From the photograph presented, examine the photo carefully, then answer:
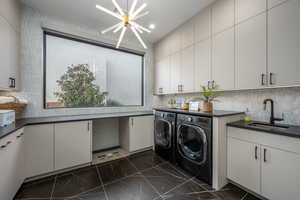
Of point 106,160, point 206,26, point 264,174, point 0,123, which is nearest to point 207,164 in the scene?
point 264,174

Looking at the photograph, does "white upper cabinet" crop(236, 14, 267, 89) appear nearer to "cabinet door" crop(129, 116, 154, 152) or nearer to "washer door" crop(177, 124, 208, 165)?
"washer door" crop(177, 124, 208, 165)

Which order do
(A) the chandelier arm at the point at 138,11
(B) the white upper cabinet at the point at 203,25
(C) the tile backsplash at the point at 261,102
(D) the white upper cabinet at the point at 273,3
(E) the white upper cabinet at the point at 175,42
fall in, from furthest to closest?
(E) the white upper cabinet at the point at 175,42
(B) the white upper cabinet at the point at 203,25
(C) the tile backsplash at the point at 261,102
(D) the white upper cabinet at the point at 273,3
(A) the chandelier arm at the point at 138,11

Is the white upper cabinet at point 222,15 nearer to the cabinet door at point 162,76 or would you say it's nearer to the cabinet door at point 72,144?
the cabinet door at point 162,76

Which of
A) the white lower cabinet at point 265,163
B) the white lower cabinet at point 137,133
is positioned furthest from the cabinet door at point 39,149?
the white lower cabinet at point 265,163

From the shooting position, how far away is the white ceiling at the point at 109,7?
2072 mm

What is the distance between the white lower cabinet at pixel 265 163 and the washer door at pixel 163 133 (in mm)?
1016

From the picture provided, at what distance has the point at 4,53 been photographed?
161cm

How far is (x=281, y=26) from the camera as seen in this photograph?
145cm

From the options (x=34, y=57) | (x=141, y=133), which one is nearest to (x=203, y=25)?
(x=141, y=133)

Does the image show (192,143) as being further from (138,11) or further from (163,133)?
(138,11)

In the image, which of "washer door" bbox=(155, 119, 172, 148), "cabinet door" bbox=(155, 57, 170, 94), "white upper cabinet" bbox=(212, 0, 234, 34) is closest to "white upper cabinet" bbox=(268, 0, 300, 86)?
"white upper cabinet" bbox=(212, 0, 234, 34)

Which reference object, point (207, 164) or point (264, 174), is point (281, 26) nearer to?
point (264, 174)

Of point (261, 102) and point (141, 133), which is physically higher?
point (261, 102)

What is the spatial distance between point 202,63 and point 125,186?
8.09 feet
